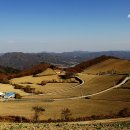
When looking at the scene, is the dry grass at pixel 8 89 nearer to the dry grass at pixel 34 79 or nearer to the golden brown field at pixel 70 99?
the golden brown field at pixel 70 99

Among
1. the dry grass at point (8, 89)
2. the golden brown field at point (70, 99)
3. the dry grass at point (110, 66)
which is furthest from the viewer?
the dry grass at point (110, 66)

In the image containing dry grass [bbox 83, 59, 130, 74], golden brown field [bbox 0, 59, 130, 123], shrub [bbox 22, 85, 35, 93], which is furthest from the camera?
dry grass [bbox 83, 59, 130, 74]

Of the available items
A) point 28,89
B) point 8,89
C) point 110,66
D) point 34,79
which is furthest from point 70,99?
point 110,66

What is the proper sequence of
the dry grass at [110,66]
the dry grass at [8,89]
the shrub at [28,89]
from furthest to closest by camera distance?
the dry grass at [110,66], the shrub at [28,89], the dry grass at [8,89]

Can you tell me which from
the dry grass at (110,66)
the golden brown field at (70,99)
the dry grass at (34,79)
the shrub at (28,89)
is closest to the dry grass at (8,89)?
the golden brown field at (70,99)

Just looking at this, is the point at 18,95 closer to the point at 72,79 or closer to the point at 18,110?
the point at 18,110

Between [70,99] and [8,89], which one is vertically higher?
[70,99]

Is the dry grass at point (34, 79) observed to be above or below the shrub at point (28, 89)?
above

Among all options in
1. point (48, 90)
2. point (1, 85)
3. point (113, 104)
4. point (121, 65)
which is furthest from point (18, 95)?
point (121, 65)

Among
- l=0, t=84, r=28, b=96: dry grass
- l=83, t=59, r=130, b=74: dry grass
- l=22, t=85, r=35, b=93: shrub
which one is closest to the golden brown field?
l=0, t=84, r=28, b=96: dry grass

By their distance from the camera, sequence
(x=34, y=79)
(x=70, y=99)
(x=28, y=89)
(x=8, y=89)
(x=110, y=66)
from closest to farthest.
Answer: (x=70, y=99) < (x=28, y=89) < (x=8, y=89) < (x=34, y=79) < (x=110, y=66)

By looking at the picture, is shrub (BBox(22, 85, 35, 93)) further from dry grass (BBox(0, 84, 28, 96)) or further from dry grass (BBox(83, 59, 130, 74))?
dry grass (BBox(83, 59, 130, 74))

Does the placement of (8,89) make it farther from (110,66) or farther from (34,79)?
(110,66)

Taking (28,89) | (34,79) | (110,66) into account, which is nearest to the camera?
(28,89)
